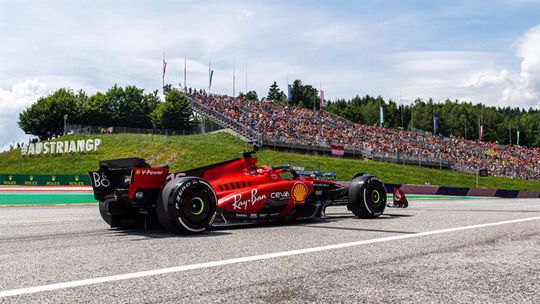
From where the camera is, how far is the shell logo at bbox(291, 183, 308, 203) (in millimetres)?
9734

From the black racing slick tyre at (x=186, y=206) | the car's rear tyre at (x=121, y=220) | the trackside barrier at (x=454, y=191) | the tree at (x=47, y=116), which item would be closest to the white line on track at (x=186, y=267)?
the black racing slick tyre at (x=186, y=206)

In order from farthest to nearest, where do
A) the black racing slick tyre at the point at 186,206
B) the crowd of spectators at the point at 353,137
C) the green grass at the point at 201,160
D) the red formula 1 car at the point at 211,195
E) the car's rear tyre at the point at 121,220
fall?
the crowd of spectators at the point at 353,137 → the green grass at the point at 201,160 → the car's rear tyre at the point at 121,220 → the red formula 1 car at the point at 211,195 → the black racing slick tyre at the point at 186,206

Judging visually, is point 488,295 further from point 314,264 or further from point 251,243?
point 251,243

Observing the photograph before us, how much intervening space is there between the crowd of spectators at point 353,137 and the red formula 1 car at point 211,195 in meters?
41.5

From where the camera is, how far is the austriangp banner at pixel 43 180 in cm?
3747

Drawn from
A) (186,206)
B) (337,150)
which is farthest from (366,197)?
(337,150)

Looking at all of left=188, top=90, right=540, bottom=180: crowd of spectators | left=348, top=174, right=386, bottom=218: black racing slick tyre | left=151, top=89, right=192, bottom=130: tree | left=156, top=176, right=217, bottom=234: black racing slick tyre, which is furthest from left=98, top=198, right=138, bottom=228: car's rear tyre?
left=151, top=89, right=192, bottom=130: tree

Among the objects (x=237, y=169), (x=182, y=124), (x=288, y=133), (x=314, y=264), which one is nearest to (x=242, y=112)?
(x=288, y=133)

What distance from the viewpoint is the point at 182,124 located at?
74250 mm

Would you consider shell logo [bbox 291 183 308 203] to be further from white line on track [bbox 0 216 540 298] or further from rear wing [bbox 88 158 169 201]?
rear wing [bbox 88 158 169 201]

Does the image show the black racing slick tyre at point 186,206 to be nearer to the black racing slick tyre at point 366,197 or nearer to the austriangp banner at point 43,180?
the black racing slick tyre at point 366,197

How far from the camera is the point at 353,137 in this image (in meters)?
62.2

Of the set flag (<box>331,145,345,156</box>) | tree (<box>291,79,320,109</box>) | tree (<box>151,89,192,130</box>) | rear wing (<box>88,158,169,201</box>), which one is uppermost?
tree (<box>291,79,320,109</box>)

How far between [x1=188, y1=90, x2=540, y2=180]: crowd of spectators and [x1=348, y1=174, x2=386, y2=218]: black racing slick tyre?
40.8 m
